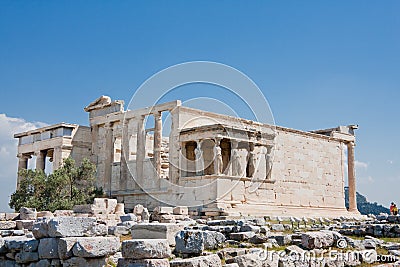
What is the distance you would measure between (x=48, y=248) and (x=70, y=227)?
0.39 meters

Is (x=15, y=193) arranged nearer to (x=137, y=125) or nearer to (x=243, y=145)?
(x=137, y=125)

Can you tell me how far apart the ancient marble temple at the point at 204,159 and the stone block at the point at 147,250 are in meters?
13.7

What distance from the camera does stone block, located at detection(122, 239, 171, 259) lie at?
614 cm

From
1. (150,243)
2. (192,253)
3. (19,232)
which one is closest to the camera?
(150,243)

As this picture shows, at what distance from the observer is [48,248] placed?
6.84 meters

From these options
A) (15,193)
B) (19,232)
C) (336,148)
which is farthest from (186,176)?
(19,232)

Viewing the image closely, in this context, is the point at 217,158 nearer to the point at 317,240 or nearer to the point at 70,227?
the point at 317,240

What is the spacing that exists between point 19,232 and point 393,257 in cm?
678

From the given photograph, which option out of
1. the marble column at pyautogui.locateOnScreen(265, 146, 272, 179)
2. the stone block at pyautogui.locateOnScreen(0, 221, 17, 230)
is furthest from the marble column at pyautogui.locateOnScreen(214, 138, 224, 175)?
the stone block at pyautogui.locateOnScreen(0, 221, 17, 230)

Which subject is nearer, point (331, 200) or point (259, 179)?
point (259, 179)

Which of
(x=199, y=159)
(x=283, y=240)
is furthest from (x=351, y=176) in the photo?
(x=283, y=240)

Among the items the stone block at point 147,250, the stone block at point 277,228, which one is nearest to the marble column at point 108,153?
the stone block at point 277,228

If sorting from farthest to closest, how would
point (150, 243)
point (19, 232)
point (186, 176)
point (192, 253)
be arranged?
point (186, 176) < point (19, 232) < point (192, 253) < point (150, 243)

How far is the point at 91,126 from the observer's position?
2769 centimetres
